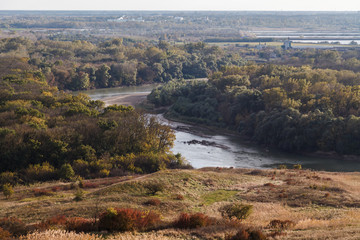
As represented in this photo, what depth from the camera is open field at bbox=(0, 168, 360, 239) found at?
65.5 ft

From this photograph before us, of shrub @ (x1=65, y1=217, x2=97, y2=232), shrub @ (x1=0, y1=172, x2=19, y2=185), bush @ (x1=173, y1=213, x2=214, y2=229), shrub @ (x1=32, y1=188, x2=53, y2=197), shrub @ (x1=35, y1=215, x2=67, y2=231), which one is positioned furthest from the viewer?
shrub @ (x1=0, y1=172, x2=19, y2=185)

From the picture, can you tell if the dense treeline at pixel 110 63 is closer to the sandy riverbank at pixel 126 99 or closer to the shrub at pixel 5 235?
the sandy riverbank at pixel 126 99

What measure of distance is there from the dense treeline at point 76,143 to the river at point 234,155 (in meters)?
9.10

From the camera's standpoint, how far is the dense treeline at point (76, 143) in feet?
136

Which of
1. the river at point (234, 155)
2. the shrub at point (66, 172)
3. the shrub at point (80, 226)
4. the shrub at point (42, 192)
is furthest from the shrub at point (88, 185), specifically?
the river at point (234, 155)

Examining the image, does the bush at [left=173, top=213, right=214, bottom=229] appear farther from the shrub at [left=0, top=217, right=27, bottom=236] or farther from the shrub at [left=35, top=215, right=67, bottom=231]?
the shrub at [left=0, top=217, right=27, bottom=236]

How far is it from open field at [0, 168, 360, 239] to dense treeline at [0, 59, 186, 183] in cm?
461

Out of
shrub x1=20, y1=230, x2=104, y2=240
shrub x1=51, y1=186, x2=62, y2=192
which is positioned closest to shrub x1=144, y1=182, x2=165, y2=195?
shrub x1=51, y1=186, x2=62, y2=192

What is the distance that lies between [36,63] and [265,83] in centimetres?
5963

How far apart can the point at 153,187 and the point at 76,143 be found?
55.6 feet

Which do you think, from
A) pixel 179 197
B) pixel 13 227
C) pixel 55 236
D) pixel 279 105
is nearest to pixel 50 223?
pixel 13 227

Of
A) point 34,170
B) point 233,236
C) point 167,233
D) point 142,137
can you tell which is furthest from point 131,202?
point 142,137

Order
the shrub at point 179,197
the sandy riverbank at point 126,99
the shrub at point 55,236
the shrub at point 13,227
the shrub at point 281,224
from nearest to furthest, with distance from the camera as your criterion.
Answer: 1. the shrub at point 55,236
2. the shrub at point 13,227
3. the shrub at point 281,224
4. the shrub at point 179,197
5. the sandy riverbank at point 126,99

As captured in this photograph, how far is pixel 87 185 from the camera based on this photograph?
113 ft
